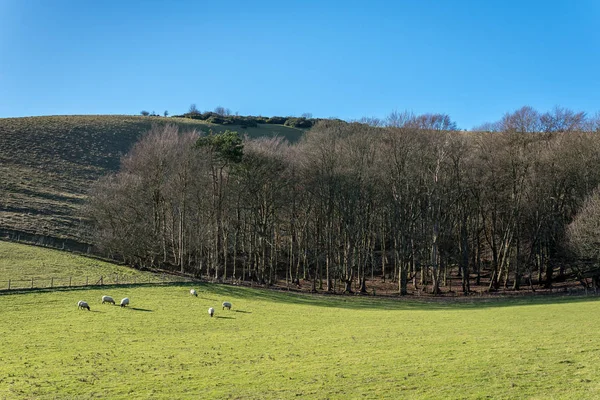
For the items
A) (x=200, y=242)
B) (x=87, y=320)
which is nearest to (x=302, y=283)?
(x=200, y=242)

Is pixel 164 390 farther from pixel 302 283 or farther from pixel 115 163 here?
pixel 115 163

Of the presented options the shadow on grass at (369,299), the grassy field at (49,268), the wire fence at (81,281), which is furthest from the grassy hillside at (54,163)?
the shadow on grass at (369,299)

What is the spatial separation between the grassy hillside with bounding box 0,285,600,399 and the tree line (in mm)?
20562

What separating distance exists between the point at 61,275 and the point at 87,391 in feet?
101

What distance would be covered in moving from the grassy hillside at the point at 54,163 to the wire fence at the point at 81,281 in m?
21.2

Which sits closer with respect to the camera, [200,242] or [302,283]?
[200,242]

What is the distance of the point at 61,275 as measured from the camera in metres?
42.2

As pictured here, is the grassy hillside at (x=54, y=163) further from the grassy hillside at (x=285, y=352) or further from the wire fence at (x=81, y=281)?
the grassy hillside at (x=285, y=352)

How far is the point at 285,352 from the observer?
70.1 feet

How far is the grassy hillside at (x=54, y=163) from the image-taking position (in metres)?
64.1

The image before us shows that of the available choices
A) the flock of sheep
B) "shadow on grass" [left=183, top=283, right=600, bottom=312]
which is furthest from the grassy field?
"shadow on grass" [left=183, top=283, right=600, bottom=312]

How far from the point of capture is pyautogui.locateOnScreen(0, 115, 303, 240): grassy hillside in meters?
64.1

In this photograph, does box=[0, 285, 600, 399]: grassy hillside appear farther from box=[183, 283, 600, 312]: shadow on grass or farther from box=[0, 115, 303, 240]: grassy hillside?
box=[0, 115, 303, 240]: grassy hillside

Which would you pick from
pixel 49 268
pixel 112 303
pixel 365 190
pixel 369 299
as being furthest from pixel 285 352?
pixel 365 190
